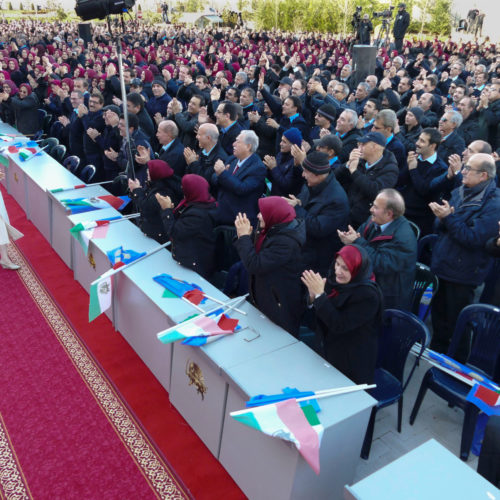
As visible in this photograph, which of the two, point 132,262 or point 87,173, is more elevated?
point 87,173

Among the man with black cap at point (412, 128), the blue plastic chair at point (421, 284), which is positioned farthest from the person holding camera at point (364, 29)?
the blue plastic chair at point (421, 284)

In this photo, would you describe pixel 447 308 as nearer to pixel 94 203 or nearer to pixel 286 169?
pixel 286 169

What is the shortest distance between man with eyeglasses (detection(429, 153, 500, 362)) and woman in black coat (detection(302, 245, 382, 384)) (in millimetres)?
1044

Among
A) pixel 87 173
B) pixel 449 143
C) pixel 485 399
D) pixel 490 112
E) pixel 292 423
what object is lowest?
pixel 485 399

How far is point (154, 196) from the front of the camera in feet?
13.6

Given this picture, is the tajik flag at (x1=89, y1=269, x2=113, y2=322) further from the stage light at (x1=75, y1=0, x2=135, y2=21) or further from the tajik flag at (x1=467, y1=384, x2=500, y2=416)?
the stage light at (x1=75, y1=0, x2=135, y2=21)

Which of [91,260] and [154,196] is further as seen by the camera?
[91,260]

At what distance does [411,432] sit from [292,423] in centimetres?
142

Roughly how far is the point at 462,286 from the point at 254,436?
2069 millimetres

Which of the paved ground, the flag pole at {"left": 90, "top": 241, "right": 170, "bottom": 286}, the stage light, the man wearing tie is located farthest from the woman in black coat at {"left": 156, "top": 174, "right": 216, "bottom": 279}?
the stage light

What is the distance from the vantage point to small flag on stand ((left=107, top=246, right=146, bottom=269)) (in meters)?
3.84

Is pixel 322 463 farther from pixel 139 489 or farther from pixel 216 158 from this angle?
pixel 216 158

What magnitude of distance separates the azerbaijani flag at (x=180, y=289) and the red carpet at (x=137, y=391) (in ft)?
2.52

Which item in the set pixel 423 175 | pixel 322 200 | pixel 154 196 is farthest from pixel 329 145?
pixel 154 196
